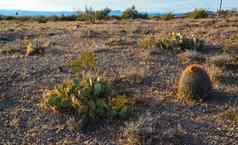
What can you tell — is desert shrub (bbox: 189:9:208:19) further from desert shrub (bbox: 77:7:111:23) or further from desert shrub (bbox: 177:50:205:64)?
desert shrub (bbox: 177:50:205:64)

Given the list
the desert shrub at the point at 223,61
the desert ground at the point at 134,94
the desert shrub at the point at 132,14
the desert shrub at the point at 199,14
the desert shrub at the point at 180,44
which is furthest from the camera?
the desert shrub at the point at 132,14

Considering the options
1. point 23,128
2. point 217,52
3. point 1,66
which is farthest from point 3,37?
point 23,128

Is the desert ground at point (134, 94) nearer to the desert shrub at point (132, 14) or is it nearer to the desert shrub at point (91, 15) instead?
the desert shrub at point (91, 15)

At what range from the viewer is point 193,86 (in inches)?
359

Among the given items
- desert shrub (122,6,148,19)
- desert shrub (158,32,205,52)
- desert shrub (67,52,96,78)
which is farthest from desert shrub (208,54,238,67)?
desert shrub (122,6,148,19)

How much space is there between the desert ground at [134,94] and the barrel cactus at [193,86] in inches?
6.8

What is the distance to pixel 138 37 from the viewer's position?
1834cm

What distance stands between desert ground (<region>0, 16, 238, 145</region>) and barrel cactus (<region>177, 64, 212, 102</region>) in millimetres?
172

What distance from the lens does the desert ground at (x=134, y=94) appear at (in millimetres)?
7508

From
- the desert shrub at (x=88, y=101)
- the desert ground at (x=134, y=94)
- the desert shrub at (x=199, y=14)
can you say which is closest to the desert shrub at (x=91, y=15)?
the desert shrub at (x=199, y=14)

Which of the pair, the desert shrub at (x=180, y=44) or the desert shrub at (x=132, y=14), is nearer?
the desert shrub at (x=180, y=44)

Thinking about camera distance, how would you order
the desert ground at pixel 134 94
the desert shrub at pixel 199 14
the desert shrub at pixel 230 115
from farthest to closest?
the desert shrub at pixel 199 14 < the desert shrub at pixel 230 115 < the desert ground at pixel 134 94

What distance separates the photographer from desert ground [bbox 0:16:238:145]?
7508 mm

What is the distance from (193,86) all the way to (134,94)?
1.16 meters
